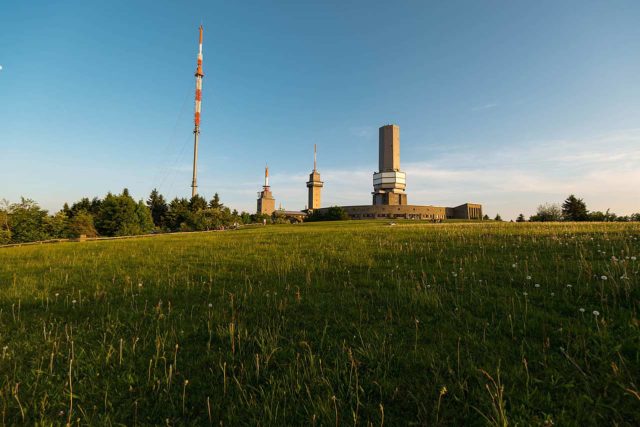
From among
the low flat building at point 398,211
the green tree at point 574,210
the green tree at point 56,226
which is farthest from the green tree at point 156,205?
the green tree at point 574,210

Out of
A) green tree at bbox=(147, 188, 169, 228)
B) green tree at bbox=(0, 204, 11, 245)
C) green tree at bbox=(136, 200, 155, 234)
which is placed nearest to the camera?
green tree at bbox=(0, 204, 11, 245)

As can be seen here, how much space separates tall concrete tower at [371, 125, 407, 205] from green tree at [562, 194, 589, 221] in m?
98.8

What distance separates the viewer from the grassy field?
2516 millimetres

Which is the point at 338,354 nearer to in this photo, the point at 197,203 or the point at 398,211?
the point at 197,203

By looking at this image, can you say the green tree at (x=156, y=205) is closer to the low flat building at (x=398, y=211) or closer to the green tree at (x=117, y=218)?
the green tree at (x=117, y=218)

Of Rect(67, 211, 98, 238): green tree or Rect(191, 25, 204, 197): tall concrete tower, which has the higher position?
Rect(191, 25, 204, 197): tall concrete tower

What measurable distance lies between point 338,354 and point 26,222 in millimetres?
61167

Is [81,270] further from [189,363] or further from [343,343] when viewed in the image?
[343,343]

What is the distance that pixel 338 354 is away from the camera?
3.34 metres

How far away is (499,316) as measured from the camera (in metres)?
4.15

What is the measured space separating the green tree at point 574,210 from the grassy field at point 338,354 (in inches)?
3401

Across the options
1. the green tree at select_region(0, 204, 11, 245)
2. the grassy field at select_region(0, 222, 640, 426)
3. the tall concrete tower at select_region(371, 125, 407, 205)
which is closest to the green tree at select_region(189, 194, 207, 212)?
the green tree at select_region(0, 204, 11, 245)

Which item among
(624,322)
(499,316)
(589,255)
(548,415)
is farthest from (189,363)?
(589,255)

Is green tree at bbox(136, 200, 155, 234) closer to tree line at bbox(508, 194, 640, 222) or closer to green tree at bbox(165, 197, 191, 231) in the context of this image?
green tree at bbox(165, 197, 191, 231)
